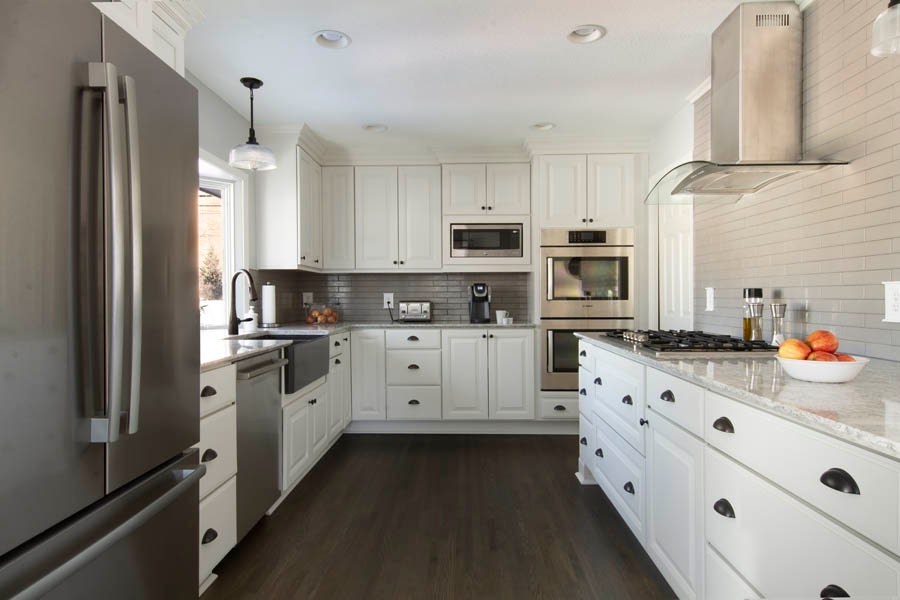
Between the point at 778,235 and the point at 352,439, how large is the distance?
3.22 meters

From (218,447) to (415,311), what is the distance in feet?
8.15

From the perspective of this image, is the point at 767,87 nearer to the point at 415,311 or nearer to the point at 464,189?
the point at 464,189

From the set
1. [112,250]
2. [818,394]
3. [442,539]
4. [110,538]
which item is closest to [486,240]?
[442,539]

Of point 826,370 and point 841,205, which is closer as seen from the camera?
point 826,370

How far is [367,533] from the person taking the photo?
2229 millimetres

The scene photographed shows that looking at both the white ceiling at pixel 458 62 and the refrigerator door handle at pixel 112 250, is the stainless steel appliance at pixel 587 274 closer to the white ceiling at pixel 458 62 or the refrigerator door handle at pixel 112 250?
the white ceiling at pixel 458 62

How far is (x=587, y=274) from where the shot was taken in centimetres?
380

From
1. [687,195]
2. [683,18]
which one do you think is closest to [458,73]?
[683,18]

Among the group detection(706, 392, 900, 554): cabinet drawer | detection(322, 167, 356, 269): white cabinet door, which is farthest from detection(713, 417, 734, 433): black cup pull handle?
detection(322, 167, 356, 269): white cabinet door

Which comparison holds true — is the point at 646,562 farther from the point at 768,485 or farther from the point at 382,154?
the point at 382,154

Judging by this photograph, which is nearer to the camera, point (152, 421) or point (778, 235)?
point (152, 421)

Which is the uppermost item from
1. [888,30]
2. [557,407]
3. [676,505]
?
[888,30]

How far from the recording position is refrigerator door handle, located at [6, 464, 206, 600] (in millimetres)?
809

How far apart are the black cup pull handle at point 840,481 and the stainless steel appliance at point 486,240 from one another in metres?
3.13
